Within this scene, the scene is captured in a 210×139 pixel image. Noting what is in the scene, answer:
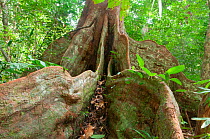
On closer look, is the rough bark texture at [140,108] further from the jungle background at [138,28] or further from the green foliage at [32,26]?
the jungle background at [138,28]

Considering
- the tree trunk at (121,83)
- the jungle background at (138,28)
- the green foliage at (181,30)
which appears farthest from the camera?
the green foliage at (181,30)

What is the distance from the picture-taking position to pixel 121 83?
7.86 ft

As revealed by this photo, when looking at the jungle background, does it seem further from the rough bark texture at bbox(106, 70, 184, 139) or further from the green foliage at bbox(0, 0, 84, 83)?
the rough bark texture at bbox(106, 70, 184, 139)

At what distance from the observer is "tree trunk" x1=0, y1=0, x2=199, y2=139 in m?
1.72

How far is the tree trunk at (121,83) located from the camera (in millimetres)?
1719

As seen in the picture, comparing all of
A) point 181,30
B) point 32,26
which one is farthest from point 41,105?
point 181,30

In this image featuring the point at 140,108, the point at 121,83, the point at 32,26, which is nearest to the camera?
the point at 140,108

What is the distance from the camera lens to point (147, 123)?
1.93m

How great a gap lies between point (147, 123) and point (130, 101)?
42 centimetres

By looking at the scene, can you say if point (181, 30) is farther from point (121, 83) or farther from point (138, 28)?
point (121, 83)

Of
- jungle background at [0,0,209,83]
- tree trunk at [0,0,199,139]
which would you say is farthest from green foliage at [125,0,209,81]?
tree trunk at [0,0,199,139]

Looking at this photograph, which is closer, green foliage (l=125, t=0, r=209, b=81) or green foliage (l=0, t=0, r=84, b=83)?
green foliage (l=0, t=0, r=84, b=83)

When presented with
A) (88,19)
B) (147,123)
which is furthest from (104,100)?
(88,19)

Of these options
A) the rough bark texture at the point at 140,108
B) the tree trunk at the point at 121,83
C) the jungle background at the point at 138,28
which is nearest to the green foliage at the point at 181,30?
the jungle background at the point at 138,28
